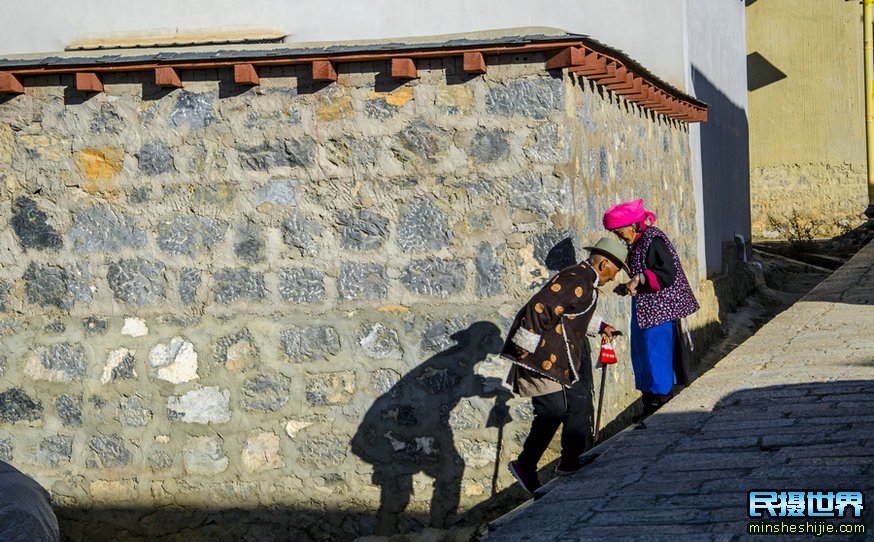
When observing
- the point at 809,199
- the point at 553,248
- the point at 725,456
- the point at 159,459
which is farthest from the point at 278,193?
the point at 809,199

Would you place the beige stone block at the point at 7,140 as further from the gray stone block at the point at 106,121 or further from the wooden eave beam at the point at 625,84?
the wooden eave beam at the point at 625,84

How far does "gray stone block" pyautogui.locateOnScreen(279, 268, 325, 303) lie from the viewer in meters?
7.05

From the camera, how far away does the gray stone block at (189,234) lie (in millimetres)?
7148

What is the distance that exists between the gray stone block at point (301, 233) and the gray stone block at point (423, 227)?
0.52 metres

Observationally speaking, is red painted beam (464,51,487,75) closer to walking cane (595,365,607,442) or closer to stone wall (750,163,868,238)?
walking cane (595,365,607,442)

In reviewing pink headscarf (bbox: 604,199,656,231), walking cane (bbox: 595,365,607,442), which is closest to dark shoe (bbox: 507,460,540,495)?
walking cane (bbox: 595,365,607,442)

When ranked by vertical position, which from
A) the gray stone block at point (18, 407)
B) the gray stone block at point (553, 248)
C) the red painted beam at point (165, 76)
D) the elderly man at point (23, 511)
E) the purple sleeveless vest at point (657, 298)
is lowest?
the elderly man at point (23, 511)

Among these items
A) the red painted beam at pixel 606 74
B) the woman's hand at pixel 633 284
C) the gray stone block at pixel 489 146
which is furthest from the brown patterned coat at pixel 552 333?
the red painted beam at pixel 606 74

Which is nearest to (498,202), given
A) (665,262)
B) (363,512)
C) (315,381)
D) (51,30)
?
(665,262)

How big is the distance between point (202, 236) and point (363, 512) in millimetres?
1926

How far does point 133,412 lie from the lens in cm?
722

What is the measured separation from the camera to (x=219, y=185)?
7133mm

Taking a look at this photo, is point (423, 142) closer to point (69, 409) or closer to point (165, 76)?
point (165, 76)

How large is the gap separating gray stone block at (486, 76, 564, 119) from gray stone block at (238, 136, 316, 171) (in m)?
1.11
